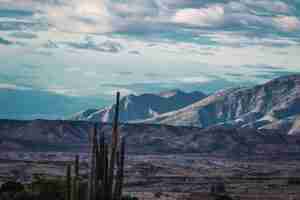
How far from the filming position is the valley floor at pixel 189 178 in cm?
12031

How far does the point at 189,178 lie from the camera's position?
521ft

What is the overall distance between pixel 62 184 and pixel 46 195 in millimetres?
2489

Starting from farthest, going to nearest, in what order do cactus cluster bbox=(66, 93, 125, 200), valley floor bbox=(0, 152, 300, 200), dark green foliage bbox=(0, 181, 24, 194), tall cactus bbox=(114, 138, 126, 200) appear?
1. valley floor bbox=(0, 152, 300, 200)
2. dark green foliage bbox=(0, 181, 24, 194)
3. tall cactus bbox=(114, 138, 126, 200)
4. cactus cluster bbox=(66, 93, 125, 200)

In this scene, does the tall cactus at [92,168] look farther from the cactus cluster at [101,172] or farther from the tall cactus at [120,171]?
the tall cactus at [120,171]

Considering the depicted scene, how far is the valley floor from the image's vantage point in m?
120

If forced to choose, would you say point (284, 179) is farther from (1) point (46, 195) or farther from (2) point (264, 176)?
(1) point (46, 195)

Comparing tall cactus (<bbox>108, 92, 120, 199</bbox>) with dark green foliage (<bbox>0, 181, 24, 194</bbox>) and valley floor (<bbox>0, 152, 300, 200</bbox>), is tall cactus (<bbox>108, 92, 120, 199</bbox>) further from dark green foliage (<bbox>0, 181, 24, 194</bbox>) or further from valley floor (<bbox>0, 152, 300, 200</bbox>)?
valley floor (<bbox>0, 152, 300, 200</bbox>)

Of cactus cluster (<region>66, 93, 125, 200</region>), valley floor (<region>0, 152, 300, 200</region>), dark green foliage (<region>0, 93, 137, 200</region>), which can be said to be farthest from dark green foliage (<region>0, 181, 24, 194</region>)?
cactus cluster (<region>66, 93, 125, 200</region>)

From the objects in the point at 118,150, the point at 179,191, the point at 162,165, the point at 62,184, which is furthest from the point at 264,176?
the point at 118,150

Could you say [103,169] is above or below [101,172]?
above

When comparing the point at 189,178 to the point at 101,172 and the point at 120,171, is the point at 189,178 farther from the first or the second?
the point at 120,171

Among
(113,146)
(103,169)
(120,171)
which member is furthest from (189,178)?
(113,146)

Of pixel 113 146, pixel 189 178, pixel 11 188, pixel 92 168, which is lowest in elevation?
pixel 189 178

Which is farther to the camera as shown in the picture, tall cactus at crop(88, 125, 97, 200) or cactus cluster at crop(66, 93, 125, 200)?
cactus cluster at crop(66, 93, 125, 200)
